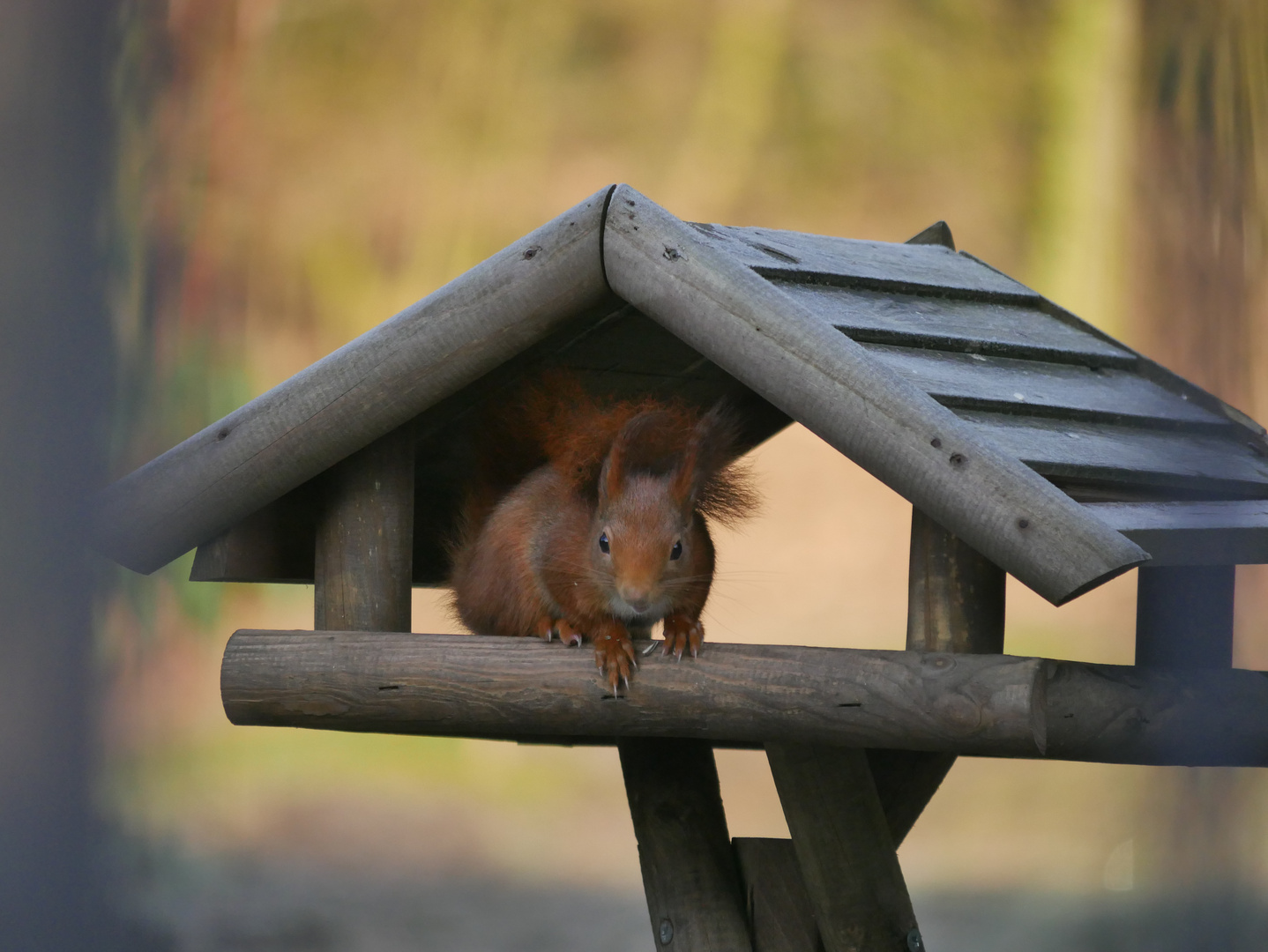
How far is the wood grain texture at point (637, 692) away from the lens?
4.98 ft

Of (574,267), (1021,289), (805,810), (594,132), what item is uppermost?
(594,132)

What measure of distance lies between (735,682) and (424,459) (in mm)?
859

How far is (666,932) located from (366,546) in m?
0.81

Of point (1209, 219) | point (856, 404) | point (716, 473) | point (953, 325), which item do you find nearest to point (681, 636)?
point (716, 473)

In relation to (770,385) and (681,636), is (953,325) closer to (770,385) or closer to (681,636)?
(770,385)

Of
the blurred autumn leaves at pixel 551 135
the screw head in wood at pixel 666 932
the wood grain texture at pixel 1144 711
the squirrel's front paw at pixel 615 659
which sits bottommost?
the screw head in wood at pixel 666 932

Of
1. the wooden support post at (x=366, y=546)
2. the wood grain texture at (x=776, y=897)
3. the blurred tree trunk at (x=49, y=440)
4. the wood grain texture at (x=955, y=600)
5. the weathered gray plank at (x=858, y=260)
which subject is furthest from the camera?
the wood grain texture at (x=776, y=897)

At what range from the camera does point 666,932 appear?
220 cm

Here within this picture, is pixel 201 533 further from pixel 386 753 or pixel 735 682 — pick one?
pixel 386 753

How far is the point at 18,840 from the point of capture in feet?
1.93

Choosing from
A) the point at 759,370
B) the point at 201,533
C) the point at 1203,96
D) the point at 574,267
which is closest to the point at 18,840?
the point at 1203,96

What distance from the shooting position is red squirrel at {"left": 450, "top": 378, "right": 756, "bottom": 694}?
1.78 metres

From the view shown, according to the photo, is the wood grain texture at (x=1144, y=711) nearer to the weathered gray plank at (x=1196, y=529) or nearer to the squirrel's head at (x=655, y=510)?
A: the weathered gray plank at (x=1196, y=529)

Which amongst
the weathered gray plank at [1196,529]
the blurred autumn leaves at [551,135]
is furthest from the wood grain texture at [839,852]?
the blurred autumn leaves at [551,135]
